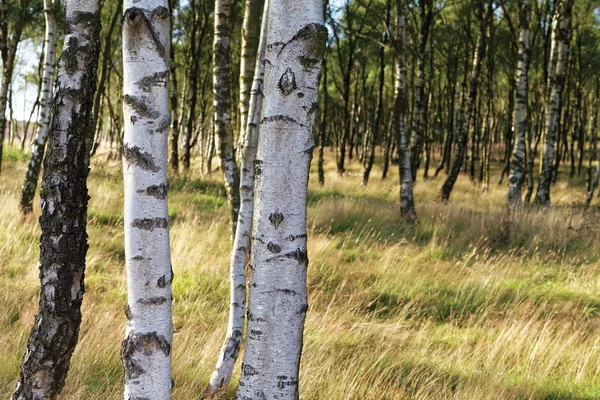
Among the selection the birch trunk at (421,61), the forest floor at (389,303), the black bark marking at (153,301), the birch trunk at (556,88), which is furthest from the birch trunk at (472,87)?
the black bark marking at (153,301)

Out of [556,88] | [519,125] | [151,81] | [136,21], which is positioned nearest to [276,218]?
[151,81]

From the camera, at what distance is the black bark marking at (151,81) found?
1.88 m

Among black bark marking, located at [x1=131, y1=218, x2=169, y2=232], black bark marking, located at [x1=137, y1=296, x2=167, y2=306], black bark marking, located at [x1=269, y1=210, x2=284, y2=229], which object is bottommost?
black bark marking, located at [x1=137, y1=296, x2=167, y2=306]

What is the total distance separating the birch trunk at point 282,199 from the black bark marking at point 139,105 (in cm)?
42

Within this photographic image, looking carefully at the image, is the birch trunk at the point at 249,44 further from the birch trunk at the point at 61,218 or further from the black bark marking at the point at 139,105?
the black bark marking at the point at 139,105

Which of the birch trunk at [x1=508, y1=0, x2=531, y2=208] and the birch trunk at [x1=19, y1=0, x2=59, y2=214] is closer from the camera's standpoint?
the birch trunk at [x1=19, y1=0, x2=59, y2=214]

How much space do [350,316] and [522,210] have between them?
19.3 feet

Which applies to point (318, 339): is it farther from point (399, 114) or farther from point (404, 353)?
point (399, 114)

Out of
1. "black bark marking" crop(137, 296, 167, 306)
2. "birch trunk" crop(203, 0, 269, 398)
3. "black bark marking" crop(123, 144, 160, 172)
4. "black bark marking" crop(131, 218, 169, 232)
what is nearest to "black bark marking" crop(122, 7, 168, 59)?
"black bark marking" crop(123, 144, 160, 172)

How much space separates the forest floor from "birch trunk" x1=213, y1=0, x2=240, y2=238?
112 cm

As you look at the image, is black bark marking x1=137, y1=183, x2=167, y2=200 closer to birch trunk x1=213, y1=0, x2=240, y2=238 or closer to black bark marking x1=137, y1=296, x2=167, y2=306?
black bark marking x1=137, y1=296, x2=167, y2=306

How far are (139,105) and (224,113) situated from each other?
91.9 inches

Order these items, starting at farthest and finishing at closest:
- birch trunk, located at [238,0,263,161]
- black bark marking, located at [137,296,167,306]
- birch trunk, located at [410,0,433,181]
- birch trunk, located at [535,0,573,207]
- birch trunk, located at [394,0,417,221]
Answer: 1. birch trunk, located at [410,0,433,181]
2. birch trunk, located at [535,0,573,207]
3. birch trunk, located at [394,0,417,221]
4. birch trunk, located at [238,0,263,161]
5. black bark marking, located at [137,296,167,306]

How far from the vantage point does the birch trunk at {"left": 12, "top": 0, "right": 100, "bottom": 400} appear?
2518 millimetres
